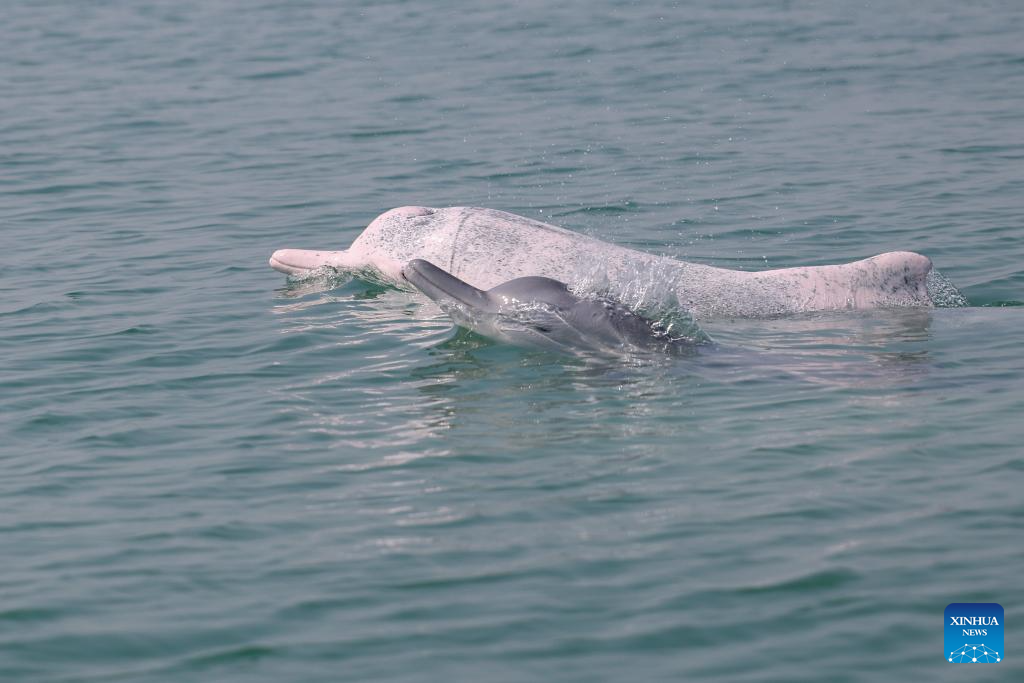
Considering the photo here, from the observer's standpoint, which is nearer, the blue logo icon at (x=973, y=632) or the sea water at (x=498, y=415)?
the blue logo icon at (x=973, y=632)

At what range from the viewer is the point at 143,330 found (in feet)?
41.5

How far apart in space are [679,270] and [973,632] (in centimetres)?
657

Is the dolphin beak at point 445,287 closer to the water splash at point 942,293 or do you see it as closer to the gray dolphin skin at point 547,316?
the gray dolphin skin at point 547,316

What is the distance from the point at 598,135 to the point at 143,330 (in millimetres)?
9829

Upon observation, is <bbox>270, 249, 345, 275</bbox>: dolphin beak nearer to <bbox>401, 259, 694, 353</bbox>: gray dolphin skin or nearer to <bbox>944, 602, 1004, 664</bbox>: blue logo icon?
<bbox>401, 259, 694, 353</bbox>: gray dolphin skin

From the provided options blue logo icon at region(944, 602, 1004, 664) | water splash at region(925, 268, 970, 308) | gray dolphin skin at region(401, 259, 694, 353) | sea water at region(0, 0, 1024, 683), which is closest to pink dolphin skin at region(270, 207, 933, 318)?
water splash at region(925, 268, 970, 308)

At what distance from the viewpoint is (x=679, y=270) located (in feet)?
41.9

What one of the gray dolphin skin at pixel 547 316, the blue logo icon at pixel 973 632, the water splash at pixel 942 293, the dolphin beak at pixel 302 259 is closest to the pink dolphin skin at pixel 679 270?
the water splash at pixel 942 293

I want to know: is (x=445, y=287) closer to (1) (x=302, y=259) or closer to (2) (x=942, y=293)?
(1) (x=302, y=259)

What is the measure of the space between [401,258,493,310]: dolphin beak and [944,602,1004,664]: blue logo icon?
5364mm

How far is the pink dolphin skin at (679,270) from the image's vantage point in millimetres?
12625

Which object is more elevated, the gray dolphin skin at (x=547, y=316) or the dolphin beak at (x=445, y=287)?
the dolphin beak at (x=445, y=287)

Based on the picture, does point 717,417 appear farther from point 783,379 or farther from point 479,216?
point 479,216

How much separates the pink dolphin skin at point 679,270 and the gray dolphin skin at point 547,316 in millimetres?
1068
